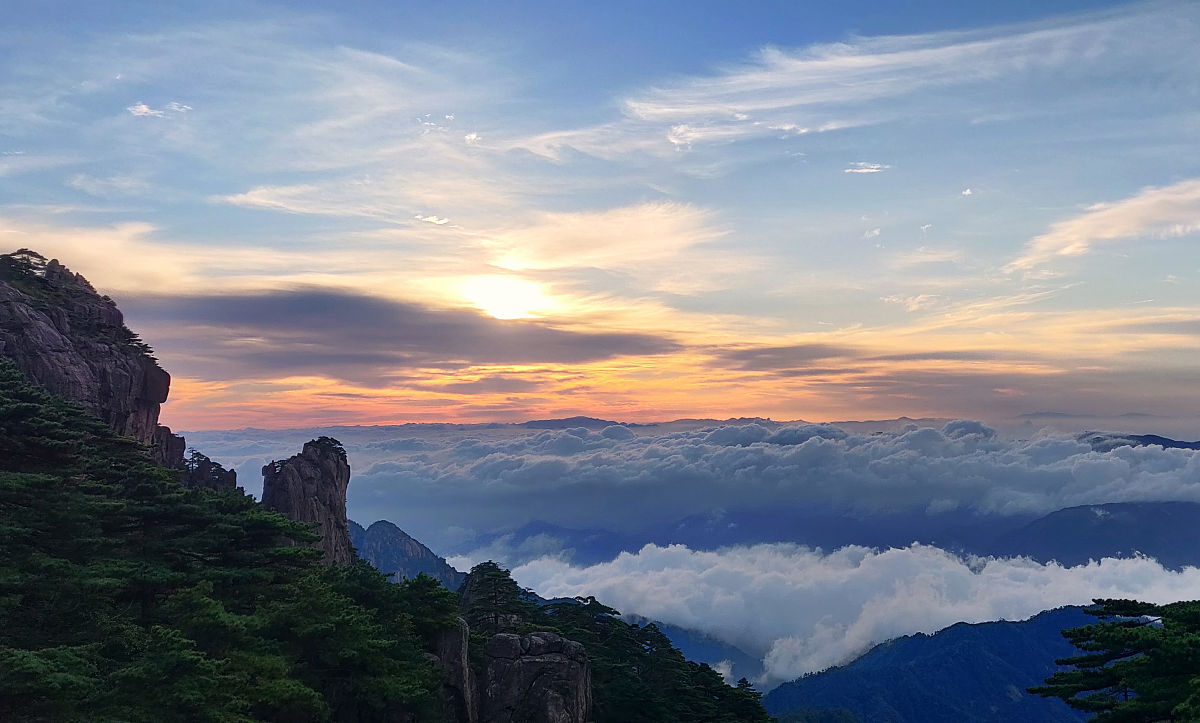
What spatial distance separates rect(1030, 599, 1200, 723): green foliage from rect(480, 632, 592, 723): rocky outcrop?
29154mm

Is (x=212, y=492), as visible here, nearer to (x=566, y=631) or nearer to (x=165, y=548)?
(x=165, y=548)

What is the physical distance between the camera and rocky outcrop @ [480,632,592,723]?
52625 millimetres

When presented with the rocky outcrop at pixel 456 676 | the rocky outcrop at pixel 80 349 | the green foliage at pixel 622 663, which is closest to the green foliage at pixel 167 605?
the rocky outcrop at pixel 456 676

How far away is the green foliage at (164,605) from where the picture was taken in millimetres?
29656

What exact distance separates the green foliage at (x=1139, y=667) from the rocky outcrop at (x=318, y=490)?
69.6m

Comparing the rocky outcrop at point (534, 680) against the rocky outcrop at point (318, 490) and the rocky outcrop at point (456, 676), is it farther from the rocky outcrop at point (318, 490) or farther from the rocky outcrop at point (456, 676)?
the rocky outcrop at point (318, 490)

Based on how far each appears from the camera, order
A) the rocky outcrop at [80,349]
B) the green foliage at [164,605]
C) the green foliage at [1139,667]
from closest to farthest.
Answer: the green foliage at [164,605] → the green foliage at [1139,667] → the rocky outcrop at [80,349]

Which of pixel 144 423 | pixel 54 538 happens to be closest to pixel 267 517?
pixel 54 538

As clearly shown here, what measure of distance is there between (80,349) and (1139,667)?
83.5 meters

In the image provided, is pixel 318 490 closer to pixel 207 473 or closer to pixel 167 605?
pixel 207 473

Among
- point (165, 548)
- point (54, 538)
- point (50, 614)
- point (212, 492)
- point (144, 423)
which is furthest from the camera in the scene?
point (144, 423)

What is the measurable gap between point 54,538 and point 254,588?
9570mm

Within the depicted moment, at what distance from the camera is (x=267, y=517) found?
147ft

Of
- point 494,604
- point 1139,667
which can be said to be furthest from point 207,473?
point 1139,667
